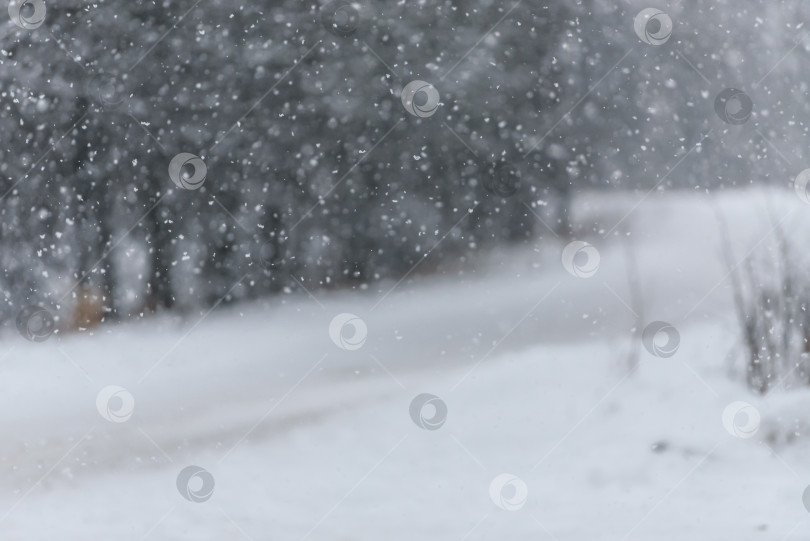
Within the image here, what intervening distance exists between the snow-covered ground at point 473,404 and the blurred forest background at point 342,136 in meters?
0.03

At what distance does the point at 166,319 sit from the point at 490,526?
269 mm

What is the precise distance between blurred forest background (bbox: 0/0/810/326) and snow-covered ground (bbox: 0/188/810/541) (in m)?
0.03

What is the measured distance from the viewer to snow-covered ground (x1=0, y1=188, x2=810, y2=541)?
63cm

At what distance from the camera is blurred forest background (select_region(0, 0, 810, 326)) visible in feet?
2.05

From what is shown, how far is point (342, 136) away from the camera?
2.08 ft

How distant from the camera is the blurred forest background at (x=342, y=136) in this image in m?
0.63

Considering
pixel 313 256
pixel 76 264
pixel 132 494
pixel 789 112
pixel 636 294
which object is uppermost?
pixel 789 112

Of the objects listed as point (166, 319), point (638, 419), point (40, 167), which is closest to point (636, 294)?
point (638, 419)

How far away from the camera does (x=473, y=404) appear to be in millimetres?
633

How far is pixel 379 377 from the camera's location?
0.64 meters

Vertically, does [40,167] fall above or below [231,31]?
below

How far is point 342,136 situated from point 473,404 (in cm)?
20

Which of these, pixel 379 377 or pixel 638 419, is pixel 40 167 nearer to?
pixel 379 377

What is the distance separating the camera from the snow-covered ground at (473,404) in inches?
24.9
